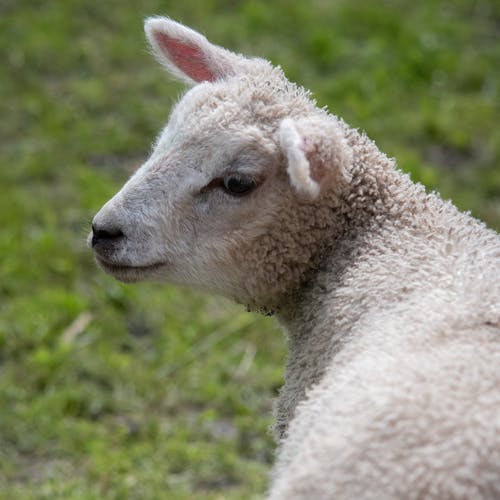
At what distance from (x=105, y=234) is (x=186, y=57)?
864 millimetres

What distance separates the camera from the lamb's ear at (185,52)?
398cm

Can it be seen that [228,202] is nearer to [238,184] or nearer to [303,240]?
[238,184]

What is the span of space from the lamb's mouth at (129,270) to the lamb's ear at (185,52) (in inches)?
29.8

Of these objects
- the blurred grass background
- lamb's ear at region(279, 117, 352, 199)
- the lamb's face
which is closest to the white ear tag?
lamb's ear at region(279, 117, 352, 199)

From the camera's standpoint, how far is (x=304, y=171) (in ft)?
10.5

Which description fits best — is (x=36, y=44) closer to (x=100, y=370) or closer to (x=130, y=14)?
(x=130, y=14)

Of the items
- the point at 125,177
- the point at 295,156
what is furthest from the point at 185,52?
the point at 125,177

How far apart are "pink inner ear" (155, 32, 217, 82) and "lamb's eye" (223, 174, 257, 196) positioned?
0.67m

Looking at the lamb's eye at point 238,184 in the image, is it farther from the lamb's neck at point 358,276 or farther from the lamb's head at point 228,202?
the lamb's neck at point 358,276

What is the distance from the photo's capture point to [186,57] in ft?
13.5

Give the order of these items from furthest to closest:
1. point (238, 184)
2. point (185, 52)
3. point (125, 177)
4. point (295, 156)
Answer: point (125, 177)
point (185, 52)
point (238, 184)
point (295, 156)

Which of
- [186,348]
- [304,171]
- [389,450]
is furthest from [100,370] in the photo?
[389,450]

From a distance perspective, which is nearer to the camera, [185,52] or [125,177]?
[185,52]

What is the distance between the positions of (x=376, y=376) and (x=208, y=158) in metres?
1.04
